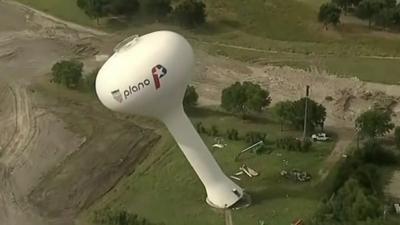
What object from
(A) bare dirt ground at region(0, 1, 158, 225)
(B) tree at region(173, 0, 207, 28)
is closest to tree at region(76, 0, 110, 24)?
(A) bare dirt ground at region(0, 1, 158, 225)

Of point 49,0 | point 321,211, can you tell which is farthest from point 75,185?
point 49,0

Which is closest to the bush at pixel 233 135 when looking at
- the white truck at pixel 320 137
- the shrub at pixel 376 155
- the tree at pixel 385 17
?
the white truck at pixel 320 137

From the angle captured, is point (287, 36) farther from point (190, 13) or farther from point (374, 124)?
point (374, 124)

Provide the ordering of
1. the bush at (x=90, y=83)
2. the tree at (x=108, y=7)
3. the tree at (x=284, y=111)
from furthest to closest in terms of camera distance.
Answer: the tree at (x=108, y=7) < the bush at (x=90, y=83) < the tree at (x=284, y=111)

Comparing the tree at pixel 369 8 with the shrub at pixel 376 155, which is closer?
the shrub at pixel 376 155

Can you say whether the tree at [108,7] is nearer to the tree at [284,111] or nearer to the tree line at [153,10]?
the tree line at [153,10]

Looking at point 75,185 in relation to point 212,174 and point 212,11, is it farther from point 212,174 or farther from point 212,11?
point 212,11
